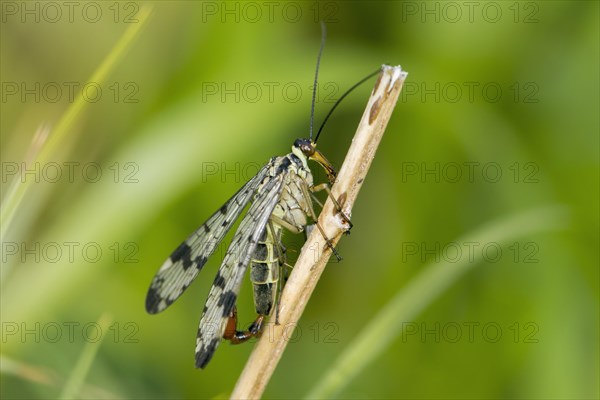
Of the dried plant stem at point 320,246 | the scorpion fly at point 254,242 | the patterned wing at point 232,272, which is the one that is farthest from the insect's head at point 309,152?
the dried plant stem at point 320,246

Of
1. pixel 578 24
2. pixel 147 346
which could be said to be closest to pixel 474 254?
pixel 578 24

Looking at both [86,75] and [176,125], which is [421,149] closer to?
[176,125]

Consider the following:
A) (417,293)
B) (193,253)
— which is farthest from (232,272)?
(417,293)

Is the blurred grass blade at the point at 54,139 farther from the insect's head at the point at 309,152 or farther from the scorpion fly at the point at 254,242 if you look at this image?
the insect's head at the point at 309,152

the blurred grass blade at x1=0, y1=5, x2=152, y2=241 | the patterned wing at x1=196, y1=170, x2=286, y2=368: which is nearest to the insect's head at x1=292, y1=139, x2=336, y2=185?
the patterned wing at x1=196, y1=170, x2=286, y2=368

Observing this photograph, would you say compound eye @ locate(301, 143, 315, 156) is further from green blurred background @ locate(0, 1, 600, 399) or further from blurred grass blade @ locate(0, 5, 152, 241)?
blurred grass blade @ locate(0, 5, 152, 241)

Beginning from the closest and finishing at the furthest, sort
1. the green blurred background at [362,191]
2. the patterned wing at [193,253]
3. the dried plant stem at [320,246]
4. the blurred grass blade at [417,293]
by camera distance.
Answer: the dried plant stem at [320,246] < the blurred grass blade at [417,293] < the patterned wing at [193,253] < the green blurred background at [362,191]

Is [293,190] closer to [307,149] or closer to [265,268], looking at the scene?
[307,149]
